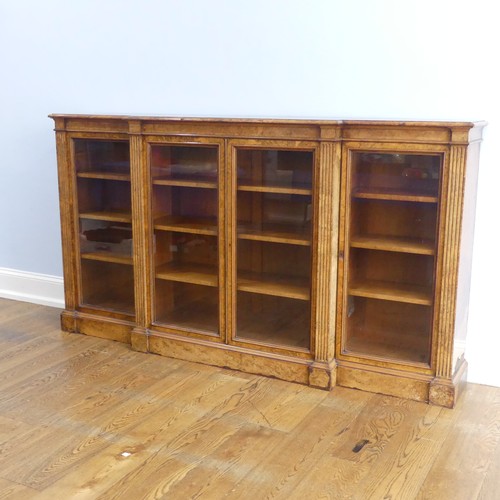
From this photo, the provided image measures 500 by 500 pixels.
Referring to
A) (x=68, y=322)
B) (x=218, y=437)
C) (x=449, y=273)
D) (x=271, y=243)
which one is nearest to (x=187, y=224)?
(x=271, y=243)

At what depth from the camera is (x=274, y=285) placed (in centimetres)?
240

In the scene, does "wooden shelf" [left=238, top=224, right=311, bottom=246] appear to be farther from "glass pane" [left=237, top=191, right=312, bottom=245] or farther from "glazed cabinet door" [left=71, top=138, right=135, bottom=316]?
"glazed cabinet door" [left=71, top=138, right=135, bottom=316]

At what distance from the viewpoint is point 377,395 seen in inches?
88.7

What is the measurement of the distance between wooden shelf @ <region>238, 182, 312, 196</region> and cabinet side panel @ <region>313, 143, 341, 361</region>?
6cm

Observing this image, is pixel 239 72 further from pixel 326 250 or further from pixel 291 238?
pixel 326 250

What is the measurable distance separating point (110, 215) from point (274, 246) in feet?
2.39

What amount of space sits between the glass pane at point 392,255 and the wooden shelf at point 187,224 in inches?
20.5

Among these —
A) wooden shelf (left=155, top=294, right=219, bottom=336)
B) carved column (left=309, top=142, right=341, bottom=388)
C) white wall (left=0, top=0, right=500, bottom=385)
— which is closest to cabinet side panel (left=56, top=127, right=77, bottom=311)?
white wall (left=0, top=0, right=500, bottom=385)

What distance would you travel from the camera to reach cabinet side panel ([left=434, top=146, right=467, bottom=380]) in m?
2.04

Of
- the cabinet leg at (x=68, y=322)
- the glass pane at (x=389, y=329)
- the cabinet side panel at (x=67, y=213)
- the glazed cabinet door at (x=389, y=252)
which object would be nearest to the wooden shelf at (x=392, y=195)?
the glazed cabinet door at (x=389, y=252)

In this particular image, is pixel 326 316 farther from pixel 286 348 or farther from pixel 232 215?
pixel 232 215

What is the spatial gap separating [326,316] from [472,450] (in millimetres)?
634

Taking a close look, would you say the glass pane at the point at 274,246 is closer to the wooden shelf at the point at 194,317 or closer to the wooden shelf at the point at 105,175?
the wooden shelf at the point at 194,317

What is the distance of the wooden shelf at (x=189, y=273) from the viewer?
2498 mm
